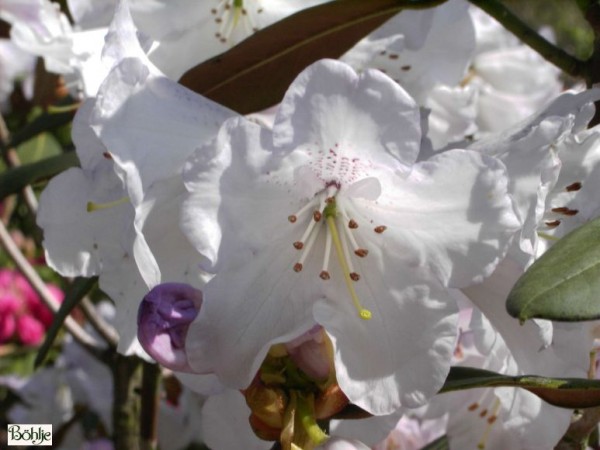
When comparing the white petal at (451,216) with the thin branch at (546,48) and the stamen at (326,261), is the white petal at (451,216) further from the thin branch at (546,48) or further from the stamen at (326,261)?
the thin branch at (546,48)

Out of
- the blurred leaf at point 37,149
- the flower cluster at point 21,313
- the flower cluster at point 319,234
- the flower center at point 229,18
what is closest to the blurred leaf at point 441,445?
the flower cluster at point 319,234

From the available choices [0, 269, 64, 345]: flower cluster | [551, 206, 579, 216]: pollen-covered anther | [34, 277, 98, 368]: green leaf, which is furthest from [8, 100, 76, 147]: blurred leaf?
[0, 269, 64, 345]: flower cluster

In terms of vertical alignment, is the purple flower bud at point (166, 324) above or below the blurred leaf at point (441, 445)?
above

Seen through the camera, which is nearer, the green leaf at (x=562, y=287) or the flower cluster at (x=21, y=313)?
the green leaf at (x=562, y=287)

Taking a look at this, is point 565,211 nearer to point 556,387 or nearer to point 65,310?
point 556,387

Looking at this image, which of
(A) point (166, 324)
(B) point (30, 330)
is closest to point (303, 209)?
(A) point (166, 324)

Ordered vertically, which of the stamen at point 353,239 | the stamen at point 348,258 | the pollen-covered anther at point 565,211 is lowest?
the stamen at point 348,258

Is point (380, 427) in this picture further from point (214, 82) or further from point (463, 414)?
point (214, 82)
